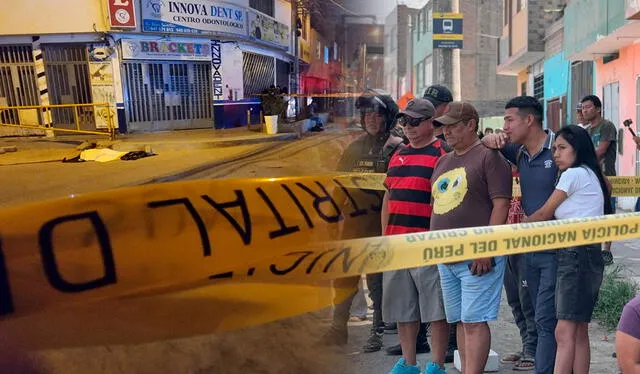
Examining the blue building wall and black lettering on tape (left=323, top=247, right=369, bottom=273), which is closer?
black lettering on tape (left=323, top=247, right=369, bottom=273)

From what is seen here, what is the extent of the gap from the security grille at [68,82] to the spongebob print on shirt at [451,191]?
1497 mm

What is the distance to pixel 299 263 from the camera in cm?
99

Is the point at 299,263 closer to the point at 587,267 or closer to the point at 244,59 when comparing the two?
the point at 244,59

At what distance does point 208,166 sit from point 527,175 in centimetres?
173

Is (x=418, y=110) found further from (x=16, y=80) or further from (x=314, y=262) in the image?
(x=16, y=80)

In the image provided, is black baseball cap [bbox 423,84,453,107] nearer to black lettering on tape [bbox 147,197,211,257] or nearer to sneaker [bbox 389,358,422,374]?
sneaker [bbox 389,358,422,374]

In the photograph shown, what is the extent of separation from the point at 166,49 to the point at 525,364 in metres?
2.45

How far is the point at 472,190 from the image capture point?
2.04 meters

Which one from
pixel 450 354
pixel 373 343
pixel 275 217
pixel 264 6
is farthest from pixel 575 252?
pixel 264 6

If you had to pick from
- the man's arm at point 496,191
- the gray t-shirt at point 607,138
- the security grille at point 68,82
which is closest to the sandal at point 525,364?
the man's arm at point 496,191

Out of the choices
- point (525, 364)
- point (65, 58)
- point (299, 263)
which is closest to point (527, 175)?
point (525, 364)

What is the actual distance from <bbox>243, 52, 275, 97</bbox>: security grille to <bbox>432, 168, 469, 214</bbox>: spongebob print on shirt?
1260mm

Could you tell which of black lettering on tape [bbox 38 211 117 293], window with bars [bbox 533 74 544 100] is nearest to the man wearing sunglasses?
black lettering on tape [bbox 38 211 117 293]

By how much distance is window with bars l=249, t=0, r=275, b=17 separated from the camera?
0.87 m
